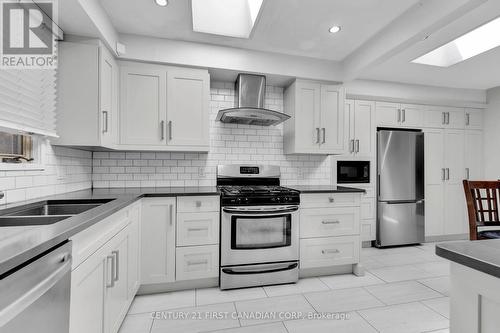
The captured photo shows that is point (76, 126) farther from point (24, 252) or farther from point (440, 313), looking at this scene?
point (440, 313)

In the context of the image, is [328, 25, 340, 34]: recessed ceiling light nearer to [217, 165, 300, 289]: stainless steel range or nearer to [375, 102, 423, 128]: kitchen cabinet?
[217, 165, 300, 289]: stainless steel range

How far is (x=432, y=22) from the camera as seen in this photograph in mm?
1960

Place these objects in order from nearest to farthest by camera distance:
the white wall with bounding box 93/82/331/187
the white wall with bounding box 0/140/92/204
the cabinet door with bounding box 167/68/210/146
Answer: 1. the white wall with bounding box 0/140/92/204
2. the cabinet door with bounding box 167/68/210/146
3. the white wall with bounding box 93/82/331/187

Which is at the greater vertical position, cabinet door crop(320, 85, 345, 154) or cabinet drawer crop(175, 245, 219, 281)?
cabinet door crop(320, 85, 345, 154)

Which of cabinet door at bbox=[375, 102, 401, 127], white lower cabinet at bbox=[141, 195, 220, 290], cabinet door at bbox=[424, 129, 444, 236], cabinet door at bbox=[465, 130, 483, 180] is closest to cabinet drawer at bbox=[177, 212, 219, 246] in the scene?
white lower cabinet at bbox=[141, 195, 220, 290]

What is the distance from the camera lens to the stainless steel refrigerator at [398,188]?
374cm

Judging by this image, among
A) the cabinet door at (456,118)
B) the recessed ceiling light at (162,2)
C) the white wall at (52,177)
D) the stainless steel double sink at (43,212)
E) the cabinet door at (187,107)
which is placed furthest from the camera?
the cabinet door at (456,118)

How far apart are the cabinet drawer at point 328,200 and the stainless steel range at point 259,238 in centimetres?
12

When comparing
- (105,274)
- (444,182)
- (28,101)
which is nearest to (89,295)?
(105,274)

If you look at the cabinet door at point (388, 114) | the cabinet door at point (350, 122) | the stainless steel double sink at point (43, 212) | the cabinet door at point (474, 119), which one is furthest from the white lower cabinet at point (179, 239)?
the cabinet door at point (474, 119)

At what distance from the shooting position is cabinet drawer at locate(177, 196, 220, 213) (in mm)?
2395

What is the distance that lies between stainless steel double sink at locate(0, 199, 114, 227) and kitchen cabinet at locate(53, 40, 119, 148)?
55cm

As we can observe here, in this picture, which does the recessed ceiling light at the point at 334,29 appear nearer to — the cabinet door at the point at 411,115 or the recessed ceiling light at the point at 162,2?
the recessed ceiling light at the point at 162,2

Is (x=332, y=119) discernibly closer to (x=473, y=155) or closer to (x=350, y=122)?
(x=350, y=122)
